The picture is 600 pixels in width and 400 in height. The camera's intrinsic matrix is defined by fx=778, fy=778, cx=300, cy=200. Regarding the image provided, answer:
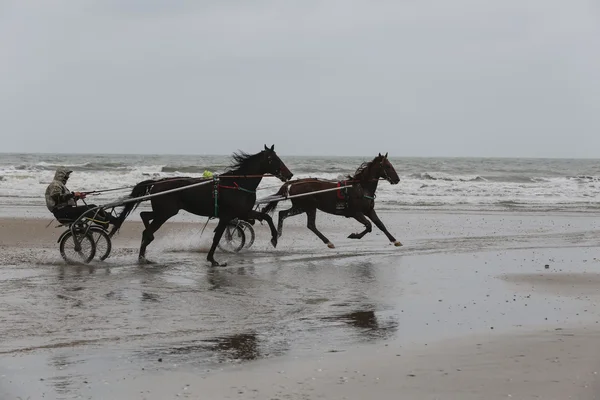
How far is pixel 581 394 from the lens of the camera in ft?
18.3

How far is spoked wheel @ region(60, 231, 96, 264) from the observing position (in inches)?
479

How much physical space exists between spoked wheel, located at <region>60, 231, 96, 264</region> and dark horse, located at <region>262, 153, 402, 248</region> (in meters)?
4.02

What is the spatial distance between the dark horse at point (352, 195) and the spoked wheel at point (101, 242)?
3.70m

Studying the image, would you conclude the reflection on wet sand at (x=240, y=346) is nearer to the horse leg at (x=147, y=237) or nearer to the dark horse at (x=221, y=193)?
the dark horse at (x=221, y=193)

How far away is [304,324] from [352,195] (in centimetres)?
717

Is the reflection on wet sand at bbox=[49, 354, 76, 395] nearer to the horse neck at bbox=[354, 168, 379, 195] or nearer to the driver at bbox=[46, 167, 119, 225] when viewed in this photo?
the driver at bbox=[46, 167, 119, 225]

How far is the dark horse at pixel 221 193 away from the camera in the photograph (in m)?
12.7

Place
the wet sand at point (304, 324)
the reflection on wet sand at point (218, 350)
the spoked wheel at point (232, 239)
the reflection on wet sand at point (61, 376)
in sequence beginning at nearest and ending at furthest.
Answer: the reflection on wet sand at point (61, 376) < the wet sand at point (304, 324) < the reflection on wet sand at point (218, 350) < the spoked wheel at point (232, 239)

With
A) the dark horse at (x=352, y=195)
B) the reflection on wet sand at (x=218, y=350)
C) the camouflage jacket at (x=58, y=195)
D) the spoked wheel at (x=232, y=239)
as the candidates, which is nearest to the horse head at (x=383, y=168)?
the dark horse at (x=352, y=195)

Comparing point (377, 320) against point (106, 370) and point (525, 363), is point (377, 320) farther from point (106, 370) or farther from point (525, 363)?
point (106, 370)

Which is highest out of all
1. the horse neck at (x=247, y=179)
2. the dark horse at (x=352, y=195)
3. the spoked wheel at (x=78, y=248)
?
the horse neck at (x=247, y=179)

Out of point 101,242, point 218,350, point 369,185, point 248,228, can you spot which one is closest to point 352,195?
point 369,185

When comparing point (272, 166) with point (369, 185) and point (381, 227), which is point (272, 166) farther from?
point (381, 227)

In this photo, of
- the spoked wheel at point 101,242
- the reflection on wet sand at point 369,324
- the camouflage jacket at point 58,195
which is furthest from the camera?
the spoked wheel at point 101,242
